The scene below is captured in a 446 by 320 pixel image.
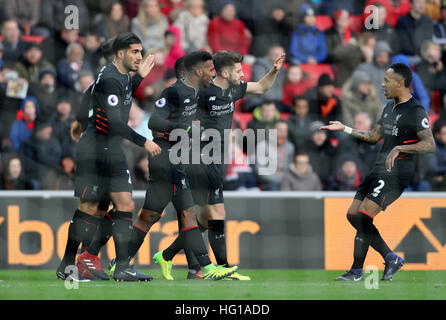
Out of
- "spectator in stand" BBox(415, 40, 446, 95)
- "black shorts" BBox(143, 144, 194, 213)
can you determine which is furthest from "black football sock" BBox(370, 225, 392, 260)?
"spectator in stand" BBox(415, 40, 446, 95)

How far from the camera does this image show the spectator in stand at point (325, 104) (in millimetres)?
9922

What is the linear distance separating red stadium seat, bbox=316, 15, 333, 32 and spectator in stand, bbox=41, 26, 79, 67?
3.07 metres

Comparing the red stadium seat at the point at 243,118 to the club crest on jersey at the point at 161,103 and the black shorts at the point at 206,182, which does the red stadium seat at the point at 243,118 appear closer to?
the black shorts at the point at 206,182

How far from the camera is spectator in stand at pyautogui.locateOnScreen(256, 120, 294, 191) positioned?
9297 mm

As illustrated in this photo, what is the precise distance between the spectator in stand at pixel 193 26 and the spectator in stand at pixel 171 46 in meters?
0.20

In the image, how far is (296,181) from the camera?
9.03m

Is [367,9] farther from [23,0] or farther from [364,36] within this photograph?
[23,0]

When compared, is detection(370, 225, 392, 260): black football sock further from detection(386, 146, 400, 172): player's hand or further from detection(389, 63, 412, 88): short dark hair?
detection(389, 63, 412, 88): short dark hair

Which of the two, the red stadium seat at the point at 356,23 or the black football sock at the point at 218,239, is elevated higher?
the red stadium seat at the point at 356,23

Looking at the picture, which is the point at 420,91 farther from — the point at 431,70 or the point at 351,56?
the point at 351,56

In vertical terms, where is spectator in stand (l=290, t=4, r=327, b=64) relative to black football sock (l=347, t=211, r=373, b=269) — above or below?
above

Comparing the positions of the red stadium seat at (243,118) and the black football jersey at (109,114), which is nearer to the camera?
the black football jersey at (109,114)

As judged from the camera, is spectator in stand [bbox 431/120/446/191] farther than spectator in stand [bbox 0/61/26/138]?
No

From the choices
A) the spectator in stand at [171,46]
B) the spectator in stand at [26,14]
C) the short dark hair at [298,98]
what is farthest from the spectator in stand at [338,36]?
the spectator in stand at [26,14]
